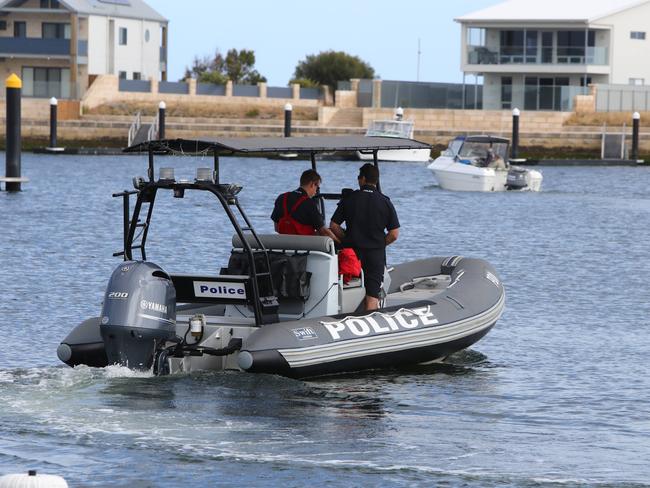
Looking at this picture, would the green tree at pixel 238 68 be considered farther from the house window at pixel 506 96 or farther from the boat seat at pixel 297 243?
the boat seat at pixel 297 243

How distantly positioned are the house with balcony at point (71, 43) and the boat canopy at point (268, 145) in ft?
215

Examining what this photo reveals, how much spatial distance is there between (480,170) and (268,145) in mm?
32926

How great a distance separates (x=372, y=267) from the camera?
13906 millimetres

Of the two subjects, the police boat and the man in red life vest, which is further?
the man in red life vest

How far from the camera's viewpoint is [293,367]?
41.2 ft

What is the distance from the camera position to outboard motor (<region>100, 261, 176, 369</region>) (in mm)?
12062

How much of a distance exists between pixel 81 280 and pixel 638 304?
304 inches

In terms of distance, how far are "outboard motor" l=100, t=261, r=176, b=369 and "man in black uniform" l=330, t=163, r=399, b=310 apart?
7.13 ft

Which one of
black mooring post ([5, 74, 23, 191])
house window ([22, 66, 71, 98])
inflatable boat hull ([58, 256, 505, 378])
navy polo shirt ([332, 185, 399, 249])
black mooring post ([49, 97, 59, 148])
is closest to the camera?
inflatable boat hull ([58, 256, 505, 378])

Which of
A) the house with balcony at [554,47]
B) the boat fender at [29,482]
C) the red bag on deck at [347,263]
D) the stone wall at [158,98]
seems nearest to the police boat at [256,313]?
the red bag on deck at [347,263]

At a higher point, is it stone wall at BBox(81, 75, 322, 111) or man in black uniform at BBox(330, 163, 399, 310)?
stone wall at BBox(81, 75, 322, 111)

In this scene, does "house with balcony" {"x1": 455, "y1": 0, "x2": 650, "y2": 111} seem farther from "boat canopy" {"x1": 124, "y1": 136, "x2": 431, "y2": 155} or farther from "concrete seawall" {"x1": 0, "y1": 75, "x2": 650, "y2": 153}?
"boat canopy" {"x1": 124, "y1": 136, "x2": 431, "y2": 155}

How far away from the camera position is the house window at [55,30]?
270 feet

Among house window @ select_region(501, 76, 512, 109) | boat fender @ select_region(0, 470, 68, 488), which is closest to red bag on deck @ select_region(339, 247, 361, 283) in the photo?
boat fender @ select_region(0, 470, 68, 488)
